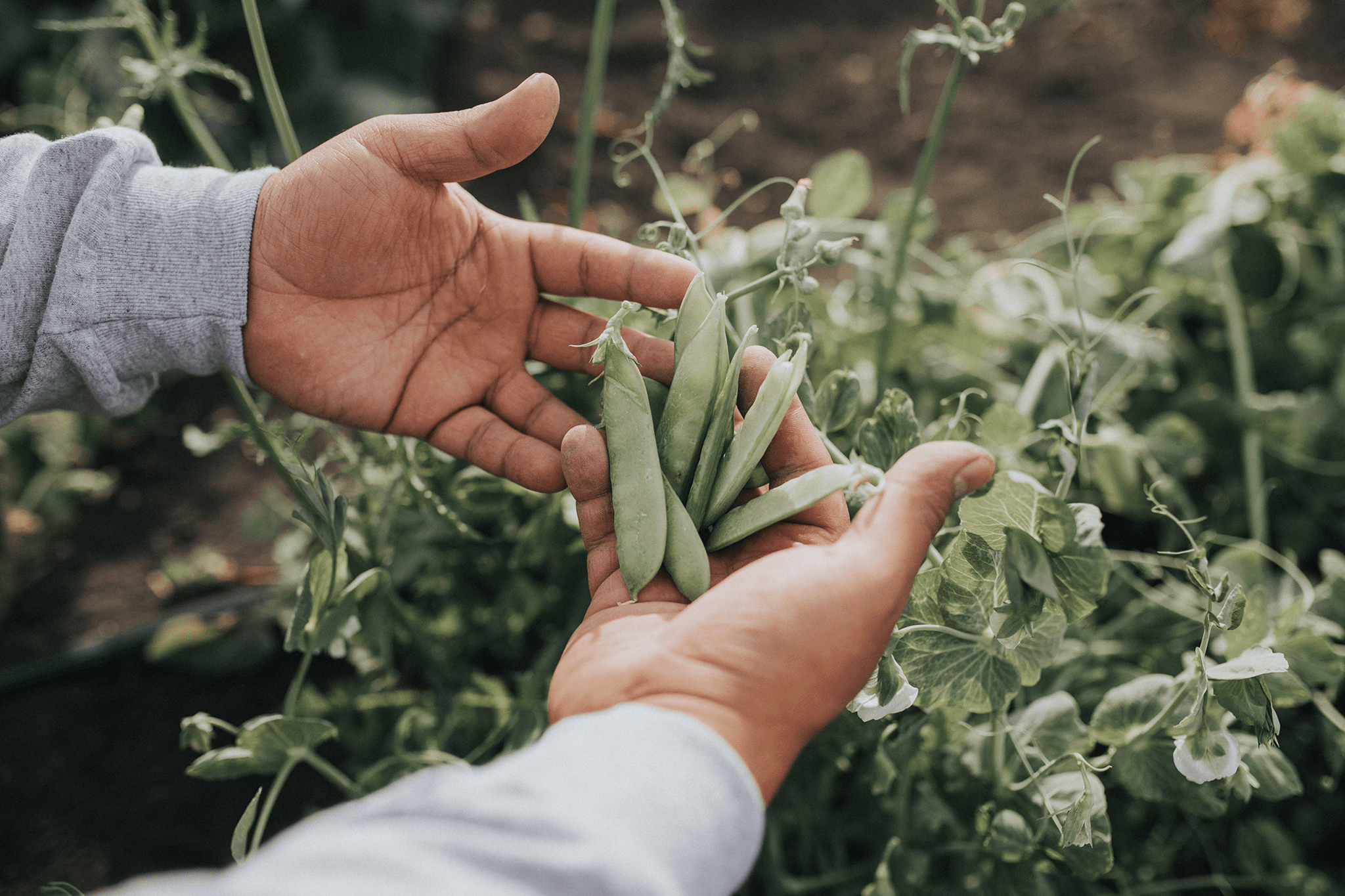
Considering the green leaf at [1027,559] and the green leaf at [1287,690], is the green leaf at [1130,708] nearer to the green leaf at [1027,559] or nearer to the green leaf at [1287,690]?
the green leaf at [1287,690]

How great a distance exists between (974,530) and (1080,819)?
331 mm

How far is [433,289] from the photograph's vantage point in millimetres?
1214

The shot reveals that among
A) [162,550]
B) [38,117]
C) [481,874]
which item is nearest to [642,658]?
[481,874]

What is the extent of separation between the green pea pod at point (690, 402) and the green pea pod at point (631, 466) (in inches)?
1.3

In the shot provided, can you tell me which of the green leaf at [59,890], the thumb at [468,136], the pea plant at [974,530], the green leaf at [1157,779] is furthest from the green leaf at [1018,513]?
the green leaf at [59,890]

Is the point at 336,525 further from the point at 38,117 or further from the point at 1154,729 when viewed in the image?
the point at 38,117

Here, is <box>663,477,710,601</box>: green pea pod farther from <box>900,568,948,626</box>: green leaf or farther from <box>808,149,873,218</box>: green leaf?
<box>808,149,873,218</box>: green leaf

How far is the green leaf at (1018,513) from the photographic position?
86 centimetres

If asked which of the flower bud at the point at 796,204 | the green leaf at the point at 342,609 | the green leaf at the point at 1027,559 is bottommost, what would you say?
the green leaf at the point at 342,609

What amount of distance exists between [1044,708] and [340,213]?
1.17m

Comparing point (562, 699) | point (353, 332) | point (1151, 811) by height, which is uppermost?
point (353, 332)

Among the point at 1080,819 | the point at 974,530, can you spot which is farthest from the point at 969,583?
the point at 1080,819

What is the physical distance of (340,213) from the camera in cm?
109

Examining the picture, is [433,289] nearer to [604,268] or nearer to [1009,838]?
[604,268]
